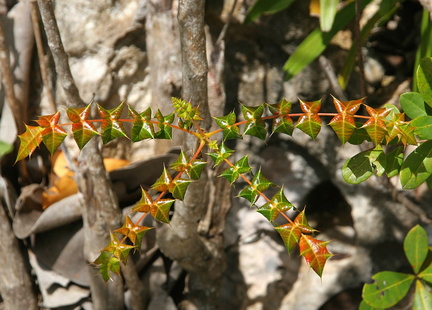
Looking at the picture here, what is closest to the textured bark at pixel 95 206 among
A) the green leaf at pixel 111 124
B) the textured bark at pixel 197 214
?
the textured bark at pixel 197 214

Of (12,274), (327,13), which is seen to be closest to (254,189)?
(327,13)

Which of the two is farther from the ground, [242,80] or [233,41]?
[233,41]

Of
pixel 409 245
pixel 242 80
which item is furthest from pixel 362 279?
pixel 242 80

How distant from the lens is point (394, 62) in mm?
1906

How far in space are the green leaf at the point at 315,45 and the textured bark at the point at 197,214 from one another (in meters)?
0.41

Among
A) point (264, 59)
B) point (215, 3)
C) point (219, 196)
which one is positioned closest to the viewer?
point (219, 196)

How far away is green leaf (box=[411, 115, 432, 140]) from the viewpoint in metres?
0.97

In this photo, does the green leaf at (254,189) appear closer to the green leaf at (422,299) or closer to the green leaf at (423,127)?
the green leaf at (423,127)

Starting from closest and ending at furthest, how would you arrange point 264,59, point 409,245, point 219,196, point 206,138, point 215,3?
point 206,138, point 409,245, point 219,196, point 215,3, point 264,59

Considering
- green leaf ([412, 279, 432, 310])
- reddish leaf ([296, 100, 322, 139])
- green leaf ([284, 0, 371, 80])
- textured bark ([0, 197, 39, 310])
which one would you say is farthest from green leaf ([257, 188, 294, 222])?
textured bark ([0, 197, 39, 310])

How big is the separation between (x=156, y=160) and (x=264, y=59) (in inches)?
21.2

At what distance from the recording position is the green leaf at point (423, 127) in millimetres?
973

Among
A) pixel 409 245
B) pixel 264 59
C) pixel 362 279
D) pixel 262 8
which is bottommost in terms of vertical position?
pixel 362 279

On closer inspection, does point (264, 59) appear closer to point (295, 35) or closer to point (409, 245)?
point (295, 35)
